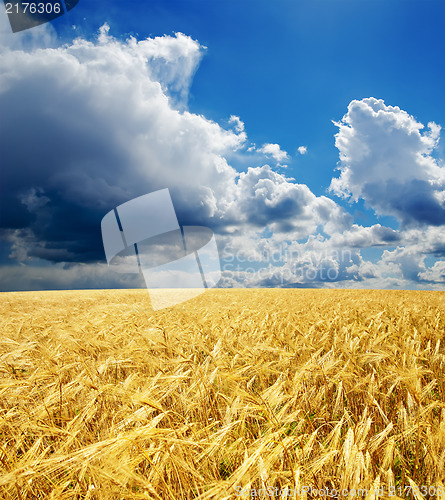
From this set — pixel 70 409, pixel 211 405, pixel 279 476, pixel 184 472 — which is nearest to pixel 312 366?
pixel 211 405

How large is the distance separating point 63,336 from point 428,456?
4.06 metres

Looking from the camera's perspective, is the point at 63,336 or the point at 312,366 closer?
the point at 312,366

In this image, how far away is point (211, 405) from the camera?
7.22ft

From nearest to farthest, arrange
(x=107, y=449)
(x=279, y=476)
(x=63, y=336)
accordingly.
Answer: (x=107, y=449) < (x=279, y=476) < (x=63, y=336)

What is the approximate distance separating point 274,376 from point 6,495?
7.81ft

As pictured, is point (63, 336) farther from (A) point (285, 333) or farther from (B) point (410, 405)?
(B) point (410, 405)

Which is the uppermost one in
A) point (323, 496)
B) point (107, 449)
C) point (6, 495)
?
point (107, 449)

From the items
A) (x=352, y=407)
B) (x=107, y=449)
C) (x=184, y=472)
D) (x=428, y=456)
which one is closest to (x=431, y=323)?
(x=352, y=407)

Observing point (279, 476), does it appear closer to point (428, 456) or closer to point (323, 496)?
point (323, 496)

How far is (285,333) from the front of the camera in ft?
14.2

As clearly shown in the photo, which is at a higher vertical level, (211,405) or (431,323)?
(211,405)

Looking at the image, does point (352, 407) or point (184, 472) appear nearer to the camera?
point (184, 472)

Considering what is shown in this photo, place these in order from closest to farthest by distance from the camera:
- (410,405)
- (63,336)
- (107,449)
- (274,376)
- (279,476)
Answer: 1. (107,449)
2. (279,476)
3. (410,405)
4. (274,376)
5. (63,336)

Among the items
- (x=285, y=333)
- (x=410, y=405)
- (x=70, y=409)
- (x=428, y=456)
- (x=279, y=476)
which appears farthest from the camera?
(x=285, y=333)
